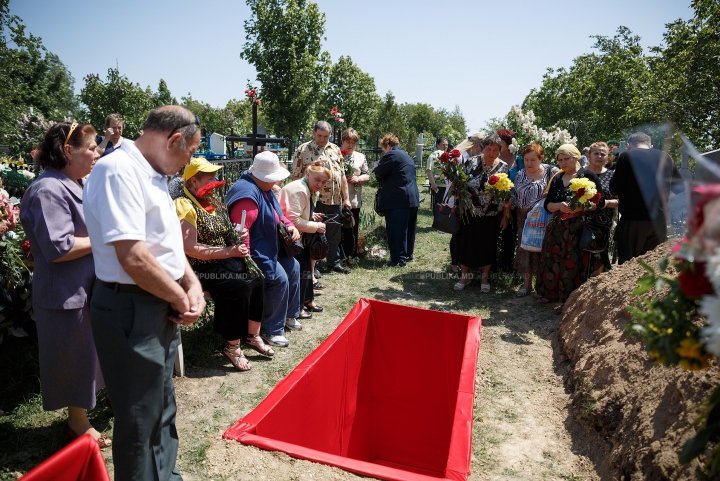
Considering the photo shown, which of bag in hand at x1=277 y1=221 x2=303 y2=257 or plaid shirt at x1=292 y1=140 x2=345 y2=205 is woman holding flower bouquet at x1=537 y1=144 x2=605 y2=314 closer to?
plaid shirt at x1=292 y1=140 x2=345 y2=205

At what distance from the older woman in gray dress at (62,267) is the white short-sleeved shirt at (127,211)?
85 centimetres

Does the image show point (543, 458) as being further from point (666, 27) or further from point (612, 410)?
point (666, 27)

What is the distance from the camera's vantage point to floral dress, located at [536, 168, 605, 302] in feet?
18.5

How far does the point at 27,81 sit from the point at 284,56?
29.6 meters

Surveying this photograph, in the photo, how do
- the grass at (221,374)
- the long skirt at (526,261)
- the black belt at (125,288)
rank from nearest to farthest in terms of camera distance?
1. the black belt at (125,288)
2. the grass at (221,374)
3. the long skirt at (526,261)

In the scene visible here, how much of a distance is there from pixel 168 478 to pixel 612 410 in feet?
8.68

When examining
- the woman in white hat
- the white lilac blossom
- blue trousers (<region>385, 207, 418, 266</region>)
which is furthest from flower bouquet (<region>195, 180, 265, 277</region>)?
blue trousers (<region>385, 207, 418, 266</region>)

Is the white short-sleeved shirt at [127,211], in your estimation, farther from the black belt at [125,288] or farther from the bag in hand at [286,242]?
the bag in hand at [286,242]

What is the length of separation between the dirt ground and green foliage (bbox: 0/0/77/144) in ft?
22.5

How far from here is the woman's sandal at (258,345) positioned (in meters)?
4.55

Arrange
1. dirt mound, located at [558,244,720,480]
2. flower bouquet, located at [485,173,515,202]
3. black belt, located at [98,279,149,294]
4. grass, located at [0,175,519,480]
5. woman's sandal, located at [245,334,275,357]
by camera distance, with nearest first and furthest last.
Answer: black belt, located at [98,279,149,294]
dirt mound, located at [558,244,720,480]
grass, located at [0,175,519,480]
woman's sandal, located at [245,334,275,357]
flower bouquet, located at [485,173,515,202]

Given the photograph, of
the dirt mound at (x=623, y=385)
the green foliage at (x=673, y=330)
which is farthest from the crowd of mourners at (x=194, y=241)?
the dirt mound at (x=623, y=385)

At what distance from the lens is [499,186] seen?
245 inches

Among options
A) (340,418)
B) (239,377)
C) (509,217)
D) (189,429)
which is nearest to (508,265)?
(509,217)
